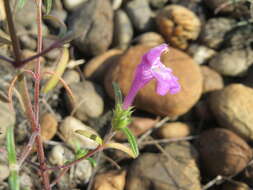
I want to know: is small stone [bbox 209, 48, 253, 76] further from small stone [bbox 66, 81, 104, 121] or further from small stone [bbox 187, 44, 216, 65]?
small stone [bbox 66, 81, 104, 121]

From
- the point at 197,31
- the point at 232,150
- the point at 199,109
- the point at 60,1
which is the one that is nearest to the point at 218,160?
the point at 232,150

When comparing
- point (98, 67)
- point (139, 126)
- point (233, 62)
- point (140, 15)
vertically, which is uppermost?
point (140, 15)

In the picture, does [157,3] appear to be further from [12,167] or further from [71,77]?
[12,167]

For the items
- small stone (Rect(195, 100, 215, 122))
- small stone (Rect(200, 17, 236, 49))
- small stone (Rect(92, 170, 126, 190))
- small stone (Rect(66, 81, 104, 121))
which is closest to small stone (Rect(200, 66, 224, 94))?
small stone (Rect(195, 100, 215, 122))

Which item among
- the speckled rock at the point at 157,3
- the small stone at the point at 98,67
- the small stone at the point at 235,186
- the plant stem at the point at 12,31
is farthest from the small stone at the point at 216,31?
the plant stem at the point at 12,31

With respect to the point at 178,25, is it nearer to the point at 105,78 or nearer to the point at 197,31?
the point at 197,31

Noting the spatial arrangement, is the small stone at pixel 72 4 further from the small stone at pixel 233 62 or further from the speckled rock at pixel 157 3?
the small stone at pixel 233 62

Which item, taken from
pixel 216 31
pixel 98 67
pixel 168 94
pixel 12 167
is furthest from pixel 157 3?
pixel 12 167
